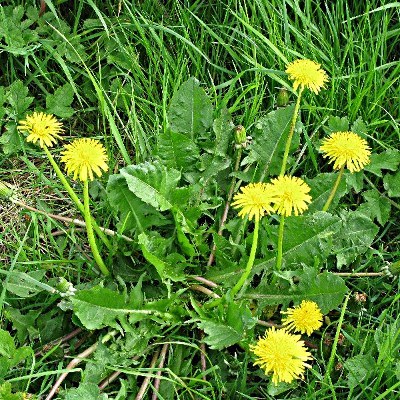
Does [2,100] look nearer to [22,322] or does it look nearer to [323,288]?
[22,322]

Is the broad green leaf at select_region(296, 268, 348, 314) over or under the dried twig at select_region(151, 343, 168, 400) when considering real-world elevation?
over

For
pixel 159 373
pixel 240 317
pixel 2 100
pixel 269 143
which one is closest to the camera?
pixel 240 317

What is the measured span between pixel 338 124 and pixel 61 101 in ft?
3.95

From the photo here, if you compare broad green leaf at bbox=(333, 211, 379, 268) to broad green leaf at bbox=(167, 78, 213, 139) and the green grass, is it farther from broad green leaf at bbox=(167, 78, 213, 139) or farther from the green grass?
broad green leaf at bbox=(167, 78, 213, 139)

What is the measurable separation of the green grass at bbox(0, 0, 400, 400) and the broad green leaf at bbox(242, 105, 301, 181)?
0.33 ft

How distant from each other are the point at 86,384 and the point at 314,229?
969mm

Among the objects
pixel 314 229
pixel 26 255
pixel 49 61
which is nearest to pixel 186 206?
pixel 314 229

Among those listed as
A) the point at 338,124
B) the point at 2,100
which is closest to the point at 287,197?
the point at 338,124

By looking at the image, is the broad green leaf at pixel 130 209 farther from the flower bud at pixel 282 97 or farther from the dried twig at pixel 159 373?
the flower bud at pixel 282 97

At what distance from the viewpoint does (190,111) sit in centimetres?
267

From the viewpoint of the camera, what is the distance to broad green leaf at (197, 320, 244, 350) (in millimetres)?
2205

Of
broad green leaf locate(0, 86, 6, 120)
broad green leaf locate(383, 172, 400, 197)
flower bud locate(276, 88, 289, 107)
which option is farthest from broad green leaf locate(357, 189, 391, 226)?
broad green leaf locate(0, 86, 6, 120)

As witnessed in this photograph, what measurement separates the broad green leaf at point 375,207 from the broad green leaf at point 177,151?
72 cm

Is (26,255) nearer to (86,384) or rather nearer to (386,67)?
(86,384)
